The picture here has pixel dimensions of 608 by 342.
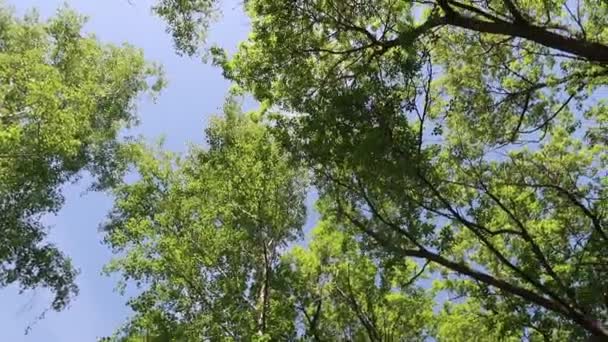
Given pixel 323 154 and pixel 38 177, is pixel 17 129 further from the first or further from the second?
pixel 323 154

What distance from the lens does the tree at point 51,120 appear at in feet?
33.3

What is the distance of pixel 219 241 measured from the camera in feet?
34.4

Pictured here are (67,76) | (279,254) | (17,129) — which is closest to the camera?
(17,129)

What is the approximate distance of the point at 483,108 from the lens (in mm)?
10312

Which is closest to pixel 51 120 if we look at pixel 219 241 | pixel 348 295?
pixel 219 241

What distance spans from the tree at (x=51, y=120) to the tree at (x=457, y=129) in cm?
325

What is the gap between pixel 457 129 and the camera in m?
10.7

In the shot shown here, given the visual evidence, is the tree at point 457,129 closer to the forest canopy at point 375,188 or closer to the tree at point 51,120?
the forest canopy at point 375,188

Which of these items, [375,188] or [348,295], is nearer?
[375,188]

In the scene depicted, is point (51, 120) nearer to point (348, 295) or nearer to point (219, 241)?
point (219, 241)

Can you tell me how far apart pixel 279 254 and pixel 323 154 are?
11.5ft

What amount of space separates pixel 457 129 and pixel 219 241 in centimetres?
481

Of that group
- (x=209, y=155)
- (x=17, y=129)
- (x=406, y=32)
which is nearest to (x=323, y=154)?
(x=406, y=32)

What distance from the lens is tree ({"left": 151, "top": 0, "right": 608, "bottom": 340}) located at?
799cm
